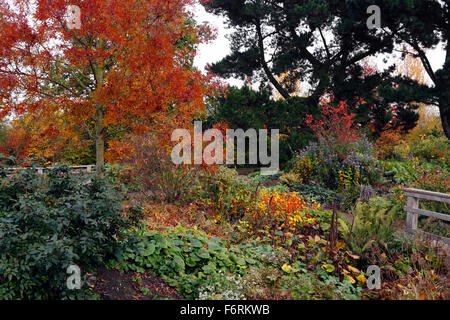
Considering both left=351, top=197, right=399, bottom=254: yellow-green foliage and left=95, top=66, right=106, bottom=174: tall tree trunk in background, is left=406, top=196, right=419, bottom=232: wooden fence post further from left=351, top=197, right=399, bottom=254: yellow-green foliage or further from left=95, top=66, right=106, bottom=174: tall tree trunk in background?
left=95, top=66, right=106, bottom=174: tall tree trunk in background

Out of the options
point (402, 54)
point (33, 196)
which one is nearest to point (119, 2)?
point (33, 196)

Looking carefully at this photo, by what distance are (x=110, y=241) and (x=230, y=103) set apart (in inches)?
394

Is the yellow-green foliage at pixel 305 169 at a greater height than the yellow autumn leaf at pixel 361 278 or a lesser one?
greater

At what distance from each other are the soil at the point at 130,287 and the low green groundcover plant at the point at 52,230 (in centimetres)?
17

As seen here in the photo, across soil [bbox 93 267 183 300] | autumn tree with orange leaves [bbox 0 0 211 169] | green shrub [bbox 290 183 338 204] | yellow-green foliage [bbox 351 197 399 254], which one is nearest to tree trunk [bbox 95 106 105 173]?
autumn tree with orange leaves [bbox 0 0 211 169]

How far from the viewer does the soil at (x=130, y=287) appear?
113 inches

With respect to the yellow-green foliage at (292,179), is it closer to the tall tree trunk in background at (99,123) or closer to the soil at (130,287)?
the tall tree trunk in background at (99,123)

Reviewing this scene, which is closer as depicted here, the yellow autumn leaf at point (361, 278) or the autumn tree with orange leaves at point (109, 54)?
the yellow autumn leaf at point (361, 278)

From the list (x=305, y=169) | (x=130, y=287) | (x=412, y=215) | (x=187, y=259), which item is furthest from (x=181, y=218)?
(x=305, y=169)

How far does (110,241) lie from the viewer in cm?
316

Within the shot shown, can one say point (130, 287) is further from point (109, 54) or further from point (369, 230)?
point (109, 54)

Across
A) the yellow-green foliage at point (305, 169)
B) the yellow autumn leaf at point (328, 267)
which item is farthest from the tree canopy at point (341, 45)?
the yellow autumn leaf at point (328, 267)

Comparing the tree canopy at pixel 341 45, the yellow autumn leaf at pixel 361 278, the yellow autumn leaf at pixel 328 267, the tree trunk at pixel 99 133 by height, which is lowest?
the yellow autumn leaf at pixel 361 278

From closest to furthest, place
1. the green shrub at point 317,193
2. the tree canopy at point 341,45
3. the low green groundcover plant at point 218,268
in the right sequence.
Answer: the low green groundcover plant at point 218,268, the green shrub at point 317,193, the tree canopy at point 341,45
